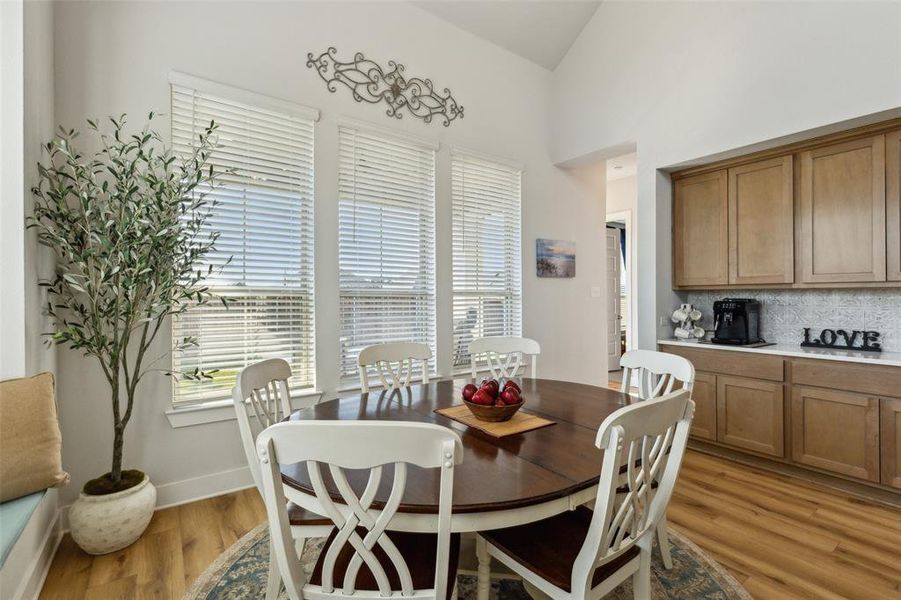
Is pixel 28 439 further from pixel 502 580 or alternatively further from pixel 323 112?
pixel 323 112

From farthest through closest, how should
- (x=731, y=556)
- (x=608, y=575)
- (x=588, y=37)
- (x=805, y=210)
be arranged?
(x=588, y=37) → (x=805, y=210) → (x=731, y=556) → (x=608, y=575)

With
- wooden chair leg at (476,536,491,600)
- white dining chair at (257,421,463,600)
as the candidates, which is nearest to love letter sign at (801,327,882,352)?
wooden chair leg at (476,536,491,600)

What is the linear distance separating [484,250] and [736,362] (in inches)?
88.9

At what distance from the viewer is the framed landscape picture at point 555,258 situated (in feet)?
14.4

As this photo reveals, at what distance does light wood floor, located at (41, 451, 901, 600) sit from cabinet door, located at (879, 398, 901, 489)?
0.21 metres

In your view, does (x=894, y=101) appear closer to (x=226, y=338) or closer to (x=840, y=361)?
(x=840, y=361)

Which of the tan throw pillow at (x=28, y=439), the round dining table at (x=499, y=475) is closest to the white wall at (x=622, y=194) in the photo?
the round dining table at (x=499, y=475)

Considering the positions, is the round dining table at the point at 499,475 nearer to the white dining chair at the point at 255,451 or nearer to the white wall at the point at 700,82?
the white dining chair at the point at 255,451

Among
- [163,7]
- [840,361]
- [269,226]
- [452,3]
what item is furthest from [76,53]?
[840,361]

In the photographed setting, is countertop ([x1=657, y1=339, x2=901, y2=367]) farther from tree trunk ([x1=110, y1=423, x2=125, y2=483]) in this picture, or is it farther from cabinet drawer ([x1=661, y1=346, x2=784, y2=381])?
tree trunk ([x1=110, y1=423, x2=125, y2=483])

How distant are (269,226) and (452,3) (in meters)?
2.52

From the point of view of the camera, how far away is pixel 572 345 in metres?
4.63

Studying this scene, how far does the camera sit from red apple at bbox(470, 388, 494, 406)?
160cm

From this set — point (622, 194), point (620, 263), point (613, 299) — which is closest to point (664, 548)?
point (613, 299)
